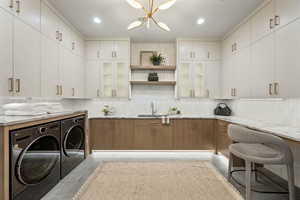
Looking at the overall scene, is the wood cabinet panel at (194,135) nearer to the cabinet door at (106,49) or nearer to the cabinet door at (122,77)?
the cabinet door at (122,77)

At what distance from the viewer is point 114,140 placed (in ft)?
12.7

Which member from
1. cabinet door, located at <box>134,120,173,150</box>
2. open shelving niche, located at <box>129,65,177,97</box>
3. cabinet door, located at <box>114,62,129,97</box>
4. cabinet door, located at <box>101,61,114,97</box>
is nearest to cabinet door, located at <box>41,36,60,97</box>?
cabinet door, located at <box>101,61,114,97</box>

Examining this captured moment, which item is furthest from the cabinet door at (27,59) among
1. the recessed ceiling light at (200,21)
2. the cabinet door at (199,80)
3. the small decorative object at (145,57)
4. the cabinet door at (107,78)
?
the cabinet door at (199,80)

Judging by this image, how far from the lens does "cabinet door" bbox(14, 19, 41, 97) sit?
2.15m

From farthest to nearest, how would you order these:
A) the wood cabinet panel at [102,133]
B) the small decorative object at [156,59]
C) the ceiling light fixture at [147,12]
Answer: the small decorative object at [156,59] < the wood cabinet panel at [102,133] < the ceiling light fixture at [147,12]

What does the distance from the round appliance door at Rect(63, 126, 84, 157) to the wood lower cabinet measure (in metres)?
0.65

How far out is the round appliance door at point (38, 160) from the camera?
65.3 inches

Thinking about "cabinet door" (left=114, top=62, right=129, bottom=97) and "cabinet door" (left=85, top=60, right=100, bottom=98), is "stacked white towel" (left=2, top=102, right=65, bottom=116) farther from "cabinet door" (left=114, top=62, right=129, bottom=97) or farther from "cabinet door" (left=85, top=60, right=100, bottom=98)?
"cabinet door" (left=114, top=62, right=129, bottom=97)

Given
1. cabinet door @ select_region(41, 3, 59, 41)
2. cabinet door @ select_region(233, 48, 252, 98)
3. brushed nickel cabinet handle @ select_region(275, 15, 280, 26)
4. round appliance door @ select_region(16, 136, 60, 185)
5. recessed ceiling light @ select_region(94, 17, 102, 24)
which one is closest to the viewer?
round appliance door @ select_region(16, 136, 60, 185)

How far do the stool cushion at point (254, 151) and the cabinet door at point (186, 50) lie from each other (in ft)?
8.25

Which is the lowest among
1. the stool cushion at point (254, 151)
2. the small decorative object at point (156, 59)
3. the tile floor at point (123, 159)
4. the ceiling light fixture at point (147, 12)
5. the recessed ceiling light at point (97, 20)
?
the tile floor at point (123, 159)

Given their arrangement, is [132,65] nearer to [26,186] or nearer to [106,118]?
[106,118]

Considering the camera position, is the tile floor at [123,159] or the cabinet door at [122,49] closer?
the tile floor at [123,159]

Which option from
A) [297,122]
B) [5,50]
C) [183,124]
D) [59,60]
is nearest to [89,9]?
[59,60]
